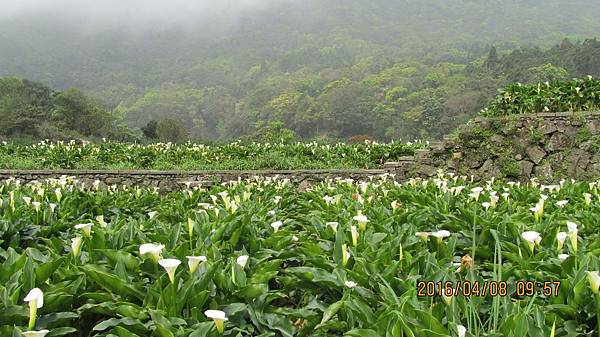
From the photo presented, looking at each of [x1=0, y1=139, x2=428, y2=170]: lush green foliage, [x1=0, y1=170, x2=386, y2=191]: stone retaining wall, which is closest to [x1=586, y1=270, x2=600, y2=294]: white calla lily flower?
[x1=0, y1=170, x2=386, y2=191]: stone retaining wall

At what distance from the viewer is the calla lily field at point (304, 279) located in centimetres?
153

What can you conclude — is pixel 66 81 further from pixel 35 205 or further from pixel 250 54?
pixel 35 205

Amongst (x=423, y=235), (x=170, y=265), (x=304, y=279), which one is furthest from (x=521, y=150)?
(x=170, y=265)

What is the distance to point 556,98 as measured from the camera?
8.56 m

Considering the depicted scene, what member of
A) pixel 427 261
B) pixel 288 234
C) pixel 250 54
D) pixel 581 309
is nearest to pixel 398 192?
pixel 288 234

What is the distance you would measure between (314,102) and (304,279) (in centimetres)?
4890

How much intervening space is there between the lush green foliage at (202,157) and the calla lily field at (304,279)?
7.98 m

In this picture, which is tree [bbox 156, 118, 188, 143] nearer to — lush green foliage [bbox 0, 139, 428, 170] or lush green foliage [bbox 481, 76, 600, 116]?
lush green foliage [bbox 0, 139, 428, 170]

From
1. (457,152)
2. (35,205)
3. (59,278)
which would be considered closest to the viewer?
(59,278)

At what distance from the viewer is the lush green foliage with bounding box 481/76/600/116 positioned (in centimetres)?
845

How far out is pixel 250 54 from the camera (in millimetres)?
91875

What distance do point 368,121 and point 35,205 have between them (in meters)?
44.7

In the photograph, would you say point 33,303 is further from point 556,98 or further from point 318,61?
point 318,61

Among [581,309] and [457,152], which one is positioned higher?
[581,309]
